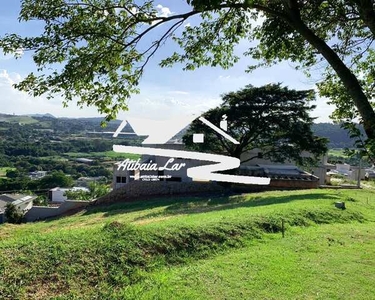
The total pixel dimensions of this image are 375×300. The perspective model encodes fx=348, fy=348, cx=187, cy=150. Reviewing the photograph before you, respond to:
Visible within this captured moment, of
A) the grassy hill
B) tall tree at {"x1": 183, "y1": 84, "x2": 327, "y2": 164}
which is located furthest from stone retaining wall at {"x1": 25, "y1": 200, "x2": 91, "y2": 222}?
the grassy hill

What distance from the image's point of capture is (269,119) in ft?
74.0

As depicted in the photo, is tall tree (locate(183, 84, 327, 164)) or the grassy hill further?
tall tree (locate(183, 84, 327, 164))

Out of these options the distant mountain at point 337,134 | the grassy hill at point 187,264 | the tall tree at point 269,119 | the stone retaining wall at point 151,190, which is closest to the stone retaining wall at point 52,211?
the stone retaining wall at point 151,190

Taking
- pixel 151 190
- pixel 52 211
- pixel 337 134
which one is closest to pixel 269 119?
pixel 151 190

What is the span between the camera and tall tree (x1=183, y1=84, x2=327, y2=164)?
22.2m

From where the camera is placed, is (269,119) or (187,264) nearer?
(187,264)

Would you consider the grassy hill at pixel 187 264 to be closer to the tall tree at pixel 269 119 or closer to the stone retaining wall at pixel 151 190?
the stone retaining wall at pixel 151 190

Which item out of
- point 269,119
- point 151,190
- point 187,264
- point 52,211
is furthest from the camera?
point 269,119

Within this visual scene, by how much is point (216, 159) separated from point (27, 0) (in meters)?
21.1

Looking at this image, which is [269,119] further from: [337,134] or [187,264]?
[337,134]

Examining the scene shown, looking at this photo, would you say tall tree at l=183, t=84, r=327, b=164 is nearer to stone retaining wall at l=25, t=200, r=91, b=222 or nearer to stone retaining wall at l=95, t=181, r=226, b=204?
stone retaining wall at l=95, t=181, r=226, b=204

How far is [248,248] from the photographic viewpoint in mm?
7582

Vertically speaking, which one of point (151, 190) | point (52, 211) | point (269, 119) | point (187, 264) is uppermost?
point (269, 119)

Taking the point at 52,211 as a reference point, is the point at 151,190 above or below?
above
